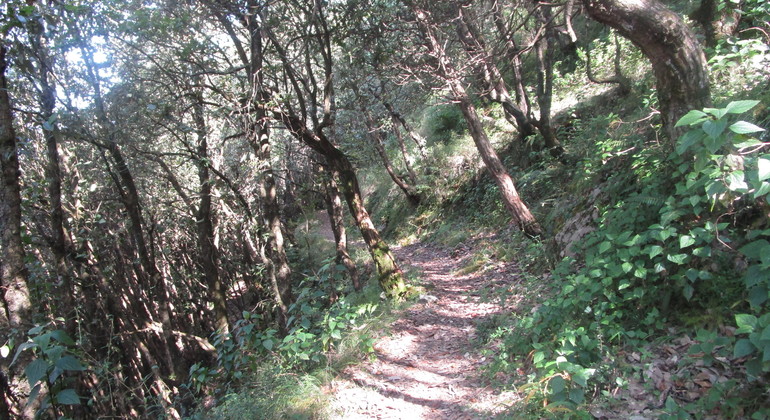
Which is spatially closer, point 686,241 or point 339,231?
point 686,241

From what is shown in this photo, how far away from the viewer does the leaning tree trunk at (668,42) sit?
11.7 feet

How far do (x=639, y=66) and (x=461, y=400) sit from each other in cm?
865

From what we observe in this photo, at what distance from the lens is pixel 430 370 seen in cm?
484

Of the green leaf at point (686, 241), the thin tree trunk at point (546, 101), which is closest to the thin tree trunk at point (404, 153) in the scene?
the thin tree trunk at point (546, 101)

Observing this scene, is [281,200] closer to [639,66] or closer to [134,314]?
[134,314]

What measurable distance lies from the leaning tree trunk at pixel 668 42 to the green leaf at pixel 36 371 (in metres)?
4.71

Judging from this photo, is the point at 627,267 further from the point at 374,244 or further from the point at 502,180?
the point at 502,180

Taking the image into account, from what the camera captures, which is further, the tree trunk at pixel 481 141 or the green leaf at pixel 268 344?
the tree trunk at pixel 481 141

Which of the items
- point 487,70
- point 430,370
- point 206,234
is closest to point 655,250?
point 430,370

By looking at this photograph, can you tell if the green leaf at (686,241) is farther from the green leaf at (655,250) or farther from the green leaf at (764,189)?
the green leaf at (764,189)

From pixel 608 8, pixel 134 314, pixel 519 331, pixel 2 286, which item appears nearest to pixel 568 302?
pixel 519 331

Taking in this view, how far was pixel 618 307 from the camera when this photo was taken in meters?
3.78

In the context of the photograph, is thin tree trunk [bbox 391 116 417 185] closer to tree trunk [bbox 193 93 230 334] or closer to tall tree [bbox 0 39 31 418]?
tree trunk [bbox 193 93 230 334]

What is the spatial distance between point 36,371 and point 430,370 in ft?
11.8
